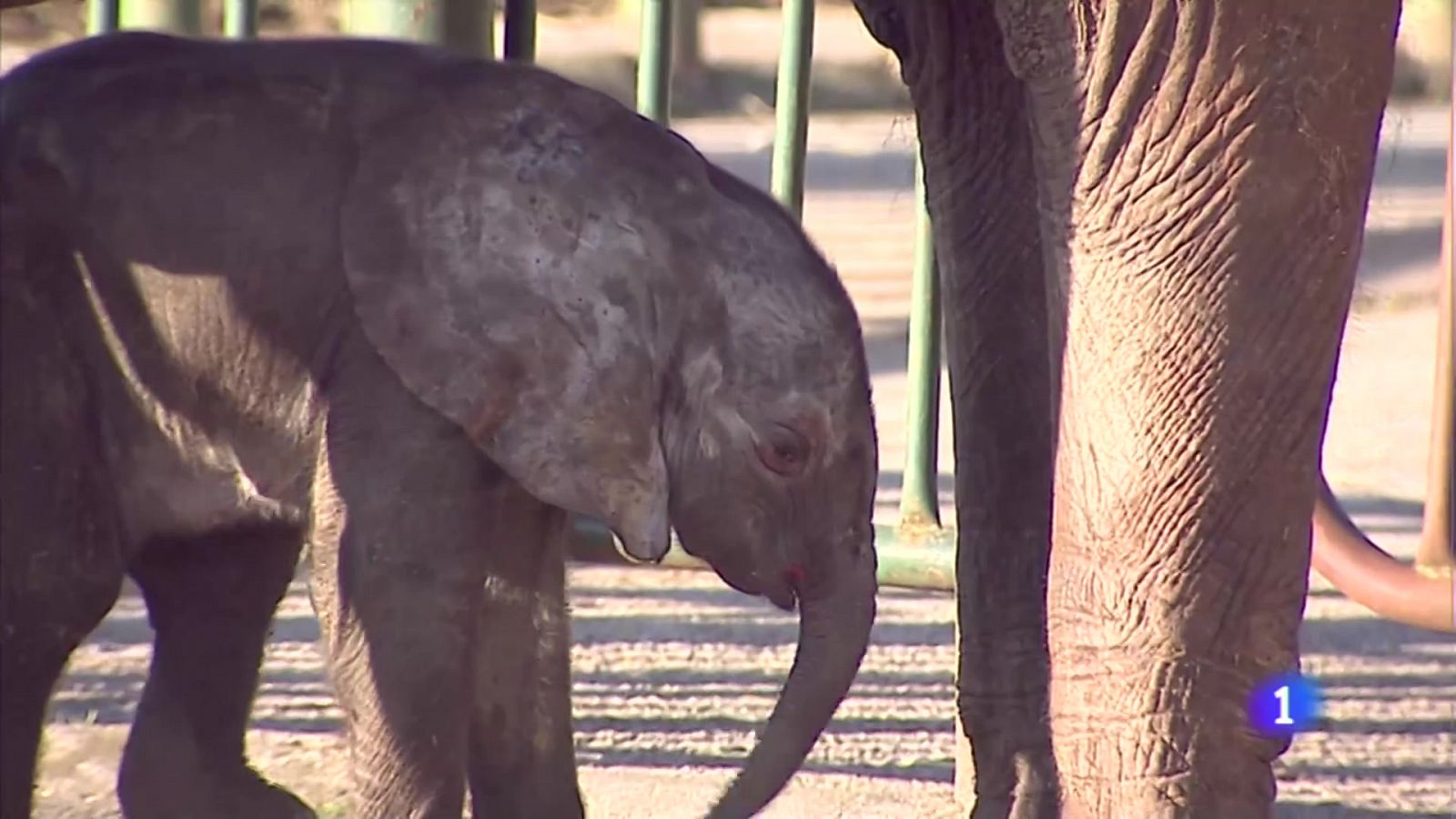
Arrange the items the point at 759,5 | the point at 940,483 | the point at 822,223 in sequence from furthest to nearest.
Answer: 1. the point at 759,5
2. the point at 822,223
3. the point at 940,483

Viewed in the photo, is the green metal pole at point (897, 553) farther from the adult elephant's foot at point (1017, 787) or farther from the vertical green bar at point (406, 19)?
the adult elephant's foot at point (1017, 787)

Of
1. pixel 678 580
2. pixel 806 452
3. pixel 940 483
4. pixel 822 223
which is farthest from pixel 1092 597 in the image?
pixel 822 223

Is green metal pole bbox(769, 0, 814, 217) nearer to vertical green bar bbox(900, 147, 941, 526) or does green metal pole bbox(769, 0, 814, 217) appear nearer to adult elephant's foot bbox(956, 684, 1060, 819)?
vertical green bar bbox(900, 147, 941, 526)

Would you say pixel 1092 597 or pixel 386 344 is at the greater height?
pixel 386 344

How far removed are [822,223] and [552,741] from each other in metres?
7.85

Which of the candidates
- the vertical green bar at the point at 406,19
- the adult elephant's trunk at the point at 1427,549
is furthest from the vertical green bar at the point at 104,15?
the adult elephant's trunk at the point at 1427,549

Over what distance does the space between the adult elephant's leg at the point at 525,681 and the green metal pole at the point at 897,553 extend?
1336 mm

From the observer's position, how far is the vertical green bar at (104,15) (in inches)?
169

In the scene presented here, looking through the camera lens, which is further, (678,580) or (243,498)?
(678,580)

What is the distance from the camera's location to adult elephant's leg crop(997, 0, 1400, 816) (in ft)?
8.65

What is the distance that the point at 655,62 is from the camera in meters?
4.46

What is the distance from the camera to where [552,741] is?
3129mm

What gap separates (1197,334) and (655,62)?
1952 millimetres

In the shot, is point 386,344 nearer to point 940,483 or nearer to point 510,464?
point 510,464
